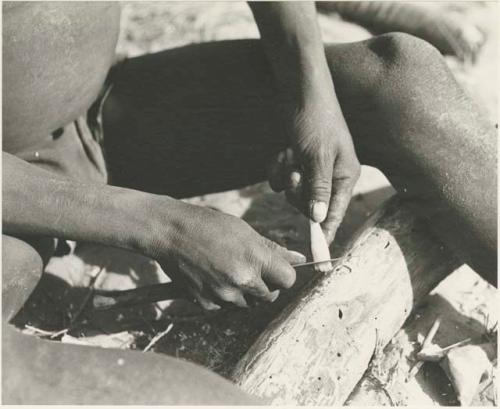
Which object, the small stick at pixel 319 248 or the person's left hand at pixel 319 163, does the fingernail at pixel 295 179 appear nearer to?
the person's left hand at pixel 319 163

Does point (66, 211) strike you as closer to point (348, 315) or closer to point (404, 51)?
point (348, 315)

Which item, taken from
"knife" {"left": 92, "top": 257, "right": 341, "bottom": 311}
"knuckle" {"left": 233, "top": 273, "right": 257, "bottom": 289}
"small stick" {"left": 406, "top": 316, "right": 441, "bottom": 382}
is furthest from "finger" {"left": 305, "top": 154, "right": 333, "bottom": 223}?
"small stick" {"left": 406, "top": 316, "right": 441, "bottom": 382}

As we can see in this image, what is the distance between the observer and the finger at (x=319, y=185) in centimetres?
140

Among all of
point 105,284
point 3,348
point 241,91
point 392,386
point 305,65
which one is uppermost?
point 305,65

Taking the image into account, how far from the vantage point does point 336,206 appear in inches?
56.4

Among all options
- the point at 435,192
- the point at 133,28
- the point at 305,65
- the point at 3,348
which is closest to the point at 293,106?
the point at 305,65

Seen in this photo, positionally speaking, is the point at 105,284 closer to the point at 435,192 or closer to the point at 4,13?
the point at 4,13

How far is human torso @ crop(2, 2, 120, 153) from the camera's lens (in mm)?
1391

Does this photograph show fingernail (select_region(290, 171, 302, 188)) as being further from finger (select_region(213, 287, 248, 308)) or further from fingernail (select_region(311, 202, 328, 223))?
finger (select_region(213, 287, 248, 308))

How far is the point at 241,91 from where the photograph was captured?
161 centimetres

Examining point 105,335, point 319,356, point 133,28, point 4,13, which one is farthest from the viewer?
point 133,28

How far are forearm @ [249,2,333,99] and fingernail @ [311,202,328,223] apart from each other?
0.29 m

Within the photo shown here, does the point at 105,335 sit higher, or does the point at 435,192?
the point at 435,192

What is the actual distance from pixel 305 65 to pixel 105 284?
0.92m
